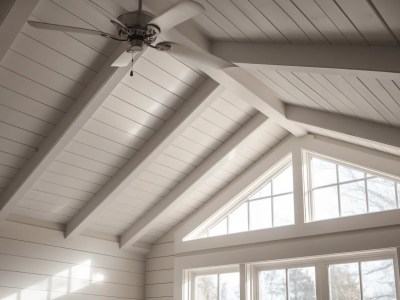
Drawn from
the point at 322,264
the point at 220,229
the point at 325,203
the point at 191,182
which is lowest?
the point at 322,264

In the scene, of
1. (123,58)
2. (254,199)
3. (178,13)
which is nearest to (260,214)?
(254,199)

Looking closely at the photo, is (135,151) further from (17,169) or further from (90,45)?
(90,45)

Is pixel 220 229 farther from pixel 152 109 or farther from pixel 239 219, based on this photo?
pixel 152 109

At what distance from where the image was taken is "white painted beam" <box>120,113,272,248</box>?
481cm

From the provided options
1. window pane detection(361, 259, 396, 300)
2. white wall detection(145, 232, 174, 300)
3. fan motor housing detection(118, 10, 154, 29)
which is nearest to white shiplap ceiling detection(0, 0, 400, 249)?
white wall detection(145, 232, 174, 300)

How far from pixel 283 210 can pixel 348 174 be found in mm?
728

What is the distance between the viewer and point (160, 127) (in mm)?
4473

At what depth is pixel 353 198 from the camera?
4.66 metres

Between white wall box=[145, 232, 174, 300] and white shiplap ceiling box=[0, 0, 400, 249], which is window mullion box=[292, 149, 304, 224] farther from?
white wall box=[145, 232, 174, 300]

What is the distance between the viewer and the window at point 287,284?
473 centimetres

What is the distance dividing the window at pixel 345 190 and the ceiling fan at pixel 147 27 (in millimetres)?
2204

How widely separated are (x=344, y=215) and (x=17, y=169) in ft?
9.54

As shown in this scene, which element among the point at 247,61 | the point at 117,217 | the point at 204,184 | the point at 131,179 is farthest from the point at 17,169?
the point at 247,61

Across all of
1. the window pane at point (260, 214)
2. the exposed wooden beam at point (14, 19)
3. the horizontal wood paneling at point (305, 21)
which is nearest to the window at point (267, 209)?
the window pane at point (260, 214)
